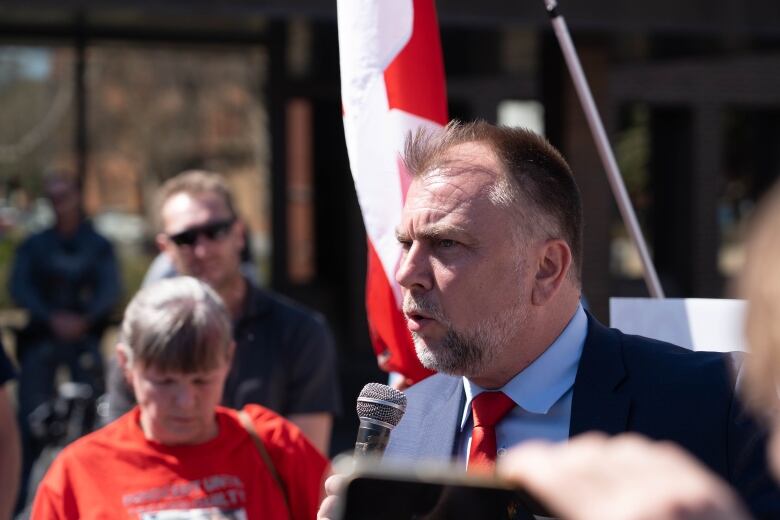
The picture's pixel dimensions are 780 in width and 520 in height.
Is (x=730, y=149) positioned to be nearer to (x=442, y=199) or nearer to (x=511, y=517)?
(x=442, y=199)

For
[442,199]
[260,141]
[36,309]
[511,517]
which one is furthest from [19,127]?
[511,517]

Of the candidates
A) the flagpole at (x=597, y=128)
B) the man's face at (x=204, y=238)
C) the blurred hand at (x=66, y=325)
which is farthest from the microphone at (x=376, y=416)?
the blurred hand at (x=66, y=325)

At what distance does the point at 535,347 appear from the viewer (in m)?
2.63

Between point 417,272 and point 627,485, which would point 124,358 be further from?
point 627,485

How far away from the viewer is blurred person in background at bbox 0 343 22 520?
407cm

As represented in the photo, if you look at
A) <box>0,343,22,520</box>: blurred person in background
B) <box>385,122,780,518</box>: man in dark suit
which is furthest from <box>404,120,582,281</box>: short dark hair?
<box>0,343,22,520</box>: blurred person in background

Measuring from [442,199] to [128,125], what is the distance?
1006 cm

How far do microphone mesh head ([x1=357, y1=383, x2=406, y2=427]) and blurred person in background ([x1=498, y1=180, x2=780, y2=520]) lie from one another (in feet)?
3.81

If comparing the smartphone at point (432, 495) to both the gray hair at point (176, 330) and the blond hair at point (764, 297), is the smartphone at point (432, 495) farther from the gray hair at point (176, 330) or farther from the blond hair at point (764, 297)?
the gray hair at point (176, 330)

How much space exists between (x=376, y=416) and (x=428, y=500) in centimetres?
95

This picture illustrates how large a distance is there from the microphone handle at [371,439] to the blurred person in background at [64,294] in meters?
6.70

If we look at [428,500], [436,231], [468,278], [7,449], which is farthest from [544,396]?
[7,449]

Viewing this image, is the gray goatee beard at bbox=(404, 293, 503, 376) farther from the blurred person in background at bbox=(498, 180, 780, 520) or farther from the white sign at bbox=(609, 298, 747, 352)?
the blurred person in background at bbox=(498, 180, 780, 520)

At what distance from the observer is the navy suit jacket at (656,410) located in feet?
7.32
